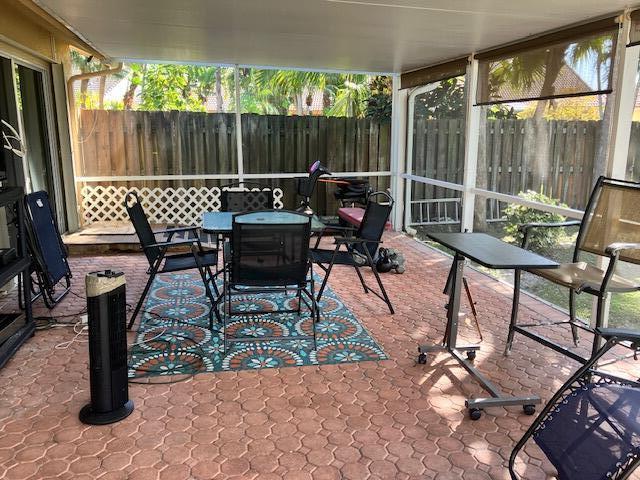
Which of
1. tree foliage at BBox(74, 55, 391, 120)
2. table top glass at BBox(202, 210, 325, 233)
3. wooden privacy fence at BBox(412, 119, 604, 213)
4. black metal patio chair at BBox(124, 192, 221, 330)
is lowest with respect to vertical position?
black metal patio chair at BBox(124, 192, 221, 330)

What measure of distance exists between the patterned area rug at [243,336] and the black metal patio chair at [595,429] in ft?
4.75

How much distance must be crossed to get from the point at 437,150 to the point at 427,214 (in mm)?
1025

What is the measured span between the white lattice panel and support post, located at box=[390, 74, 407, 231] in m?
1.76

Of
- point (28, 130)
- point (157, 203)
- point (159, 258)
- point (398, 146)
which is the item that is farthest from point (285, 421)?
point (398, 146)

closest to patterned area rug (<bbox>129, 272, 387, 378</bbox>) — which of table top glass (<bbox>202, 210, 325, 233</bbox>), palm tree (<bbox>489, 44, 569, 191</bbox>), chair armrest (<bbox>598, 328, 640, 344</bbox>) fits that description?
table top glass (<bbox>202, 210, 325, 233</bbox>)

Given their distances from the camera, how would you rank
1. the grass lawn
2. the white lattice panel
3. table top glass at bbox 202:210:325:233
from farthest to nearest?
the white lattice panel
the grass lawn
table top glass at bbox 202:210:325:233

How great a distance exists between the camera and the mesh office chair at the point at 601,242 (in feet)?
9.53

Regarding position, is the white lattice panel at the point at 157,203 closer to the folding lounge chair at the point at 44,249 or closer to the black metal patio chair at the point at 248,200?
the black metal patio chair at the point at 248,200

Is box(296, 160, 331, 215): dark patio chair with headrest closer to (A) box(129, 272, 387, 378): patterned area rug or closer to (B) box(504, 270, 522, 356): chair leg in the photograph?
(A) box(129, 272, 387, 378): patterned area rug

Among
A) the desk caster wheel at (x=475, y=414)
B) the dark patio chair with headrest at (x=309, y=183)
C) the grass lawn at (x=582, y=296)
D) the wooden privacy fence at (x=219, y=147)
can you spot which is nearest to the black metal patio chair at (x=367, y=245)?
the dark patio chair with headrest at (x=309, y=183)

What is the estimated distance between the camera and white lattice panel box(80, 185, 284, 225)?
7.01 metres

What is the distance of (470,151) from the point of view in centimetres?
559

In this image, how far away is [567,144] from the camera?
629 centimetres

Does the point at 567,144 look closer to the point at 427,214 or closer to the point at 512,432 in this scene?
the point at 427,214
